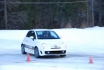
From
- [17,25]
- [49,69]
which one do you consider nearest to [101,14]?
[17,25]

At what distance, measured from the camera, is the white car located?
66.1 ft

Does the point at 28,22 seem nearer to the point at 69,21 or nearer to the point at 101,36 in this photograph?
the point at 69,21

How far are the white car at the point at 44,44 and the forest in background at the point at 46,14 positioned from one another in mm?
40595

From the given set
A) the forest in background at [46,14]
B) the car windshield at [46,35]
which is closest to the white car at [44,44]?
the car windshield at [46,35]

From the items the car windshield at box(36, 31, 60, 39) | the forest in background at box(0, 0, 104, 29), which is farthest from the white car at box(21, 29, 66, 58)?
the forest in background at box(0, 0, 104, 29)

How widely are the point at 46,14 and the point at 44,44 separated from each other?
161ft

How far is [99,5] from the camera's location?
76000 millimetres

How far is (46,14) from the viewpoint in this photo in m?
69.1

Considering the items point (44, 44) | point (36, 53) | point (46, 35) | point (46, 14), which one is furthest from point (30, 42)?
point (46, 14)

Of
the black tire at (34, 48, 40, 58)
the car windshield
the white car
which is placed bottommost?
Answer: the black tire at (34, 48, 40, 58)

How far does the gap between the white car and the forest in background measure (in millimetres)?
40595

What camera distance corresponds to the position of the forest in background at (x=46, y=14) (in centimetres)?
6288

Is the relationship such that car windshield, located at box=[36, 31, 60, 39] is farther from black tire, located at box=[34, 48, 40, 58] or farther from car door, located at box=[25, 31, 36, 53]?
black tire, located at box=[34, 48, 40, 58]

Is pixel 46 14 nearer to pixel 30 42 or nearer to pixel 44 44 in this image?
pixel 30 42
